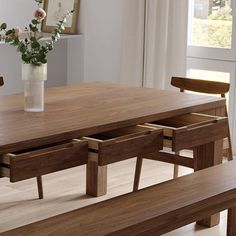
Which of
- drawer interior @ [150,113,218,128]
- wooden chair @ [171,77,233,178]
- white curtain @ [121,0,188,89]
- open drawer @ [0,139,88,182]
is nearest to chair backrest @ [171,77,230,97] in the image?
wooden chair @ [171,77,233,178]

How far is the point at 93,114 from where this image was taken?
10.6ft

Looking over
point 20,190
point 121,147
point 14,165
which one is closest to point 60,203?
point 20,190

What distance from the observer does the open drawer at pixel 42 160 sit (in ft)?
8.54

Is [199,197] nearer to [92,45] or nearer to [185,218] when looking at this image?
[185,218]

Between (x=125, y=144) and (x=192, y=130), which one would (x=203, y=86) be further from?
(x=125, y=144)

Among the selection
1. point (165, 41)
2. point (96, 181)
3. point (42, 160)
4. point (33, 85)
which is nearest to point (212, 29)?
point (165, 41)

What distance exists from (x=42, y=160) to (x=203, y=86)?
1.81m

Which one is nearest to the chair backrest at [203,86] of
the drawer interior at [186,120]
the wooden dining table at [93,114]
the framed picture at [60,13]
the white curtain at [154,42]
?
the wooden dining table at [93,114]

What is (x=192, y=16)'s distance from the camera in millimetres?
5398

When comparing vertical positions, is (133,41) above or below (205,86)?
above

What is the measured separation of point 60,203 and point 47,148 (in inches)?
56.3

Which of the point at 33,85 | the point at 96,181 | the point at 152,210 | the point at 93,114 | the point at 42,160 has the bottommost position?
the point at 96,181

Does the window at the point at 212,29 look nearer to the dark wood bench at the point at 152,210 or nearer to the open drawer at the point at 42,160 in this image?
the dark wood bench at the point at 152,210

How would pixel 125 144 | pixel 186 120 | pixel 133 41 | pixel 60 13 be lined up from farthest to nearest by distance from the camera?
1. pixel 60 13
2. pixel 133 41
3. pixel 186 120
4. pixel 125 144
